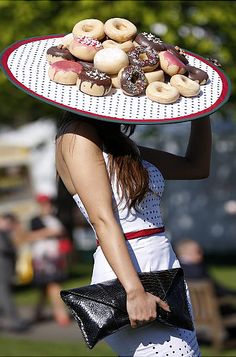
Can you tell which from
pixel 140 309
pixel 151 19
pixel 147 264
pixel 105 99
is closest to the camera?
pixel 140 309

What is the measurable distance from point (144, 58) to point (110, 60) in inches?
6.3

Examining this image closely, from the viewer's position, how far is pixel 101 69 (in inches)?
151

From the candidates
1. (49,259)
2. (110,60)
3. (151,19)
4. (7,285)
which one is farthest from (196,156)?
(7,285)

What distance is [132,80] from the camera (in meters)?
3.77

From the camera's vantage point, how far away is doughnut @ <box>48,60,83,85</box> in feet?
12.3

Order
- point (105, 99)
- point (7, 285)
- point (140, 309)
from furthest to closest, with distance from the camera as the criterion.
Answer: point (7, 285) → point (105, 99) → point (140, 309)

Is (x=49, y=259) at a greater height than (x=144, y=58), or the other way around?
(x=144, y=58)

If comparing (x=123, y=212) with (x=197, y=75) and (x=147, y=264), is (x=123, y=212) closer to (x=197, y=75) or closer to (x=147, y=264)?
(x=147, y=264)

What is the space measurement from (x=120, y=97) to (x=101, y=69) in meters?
0.15

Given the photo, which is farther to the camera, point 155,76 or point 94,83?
point 155,76

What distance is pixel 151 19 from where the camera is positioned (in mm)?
12820

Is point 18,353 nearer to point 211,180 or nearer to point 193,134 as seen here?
point 193,134

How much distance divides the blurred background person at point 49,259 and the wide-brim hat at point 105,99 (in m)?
Result: 9.61

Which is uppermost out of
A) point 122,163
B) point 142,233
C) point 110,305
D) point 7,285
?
point 122,163
